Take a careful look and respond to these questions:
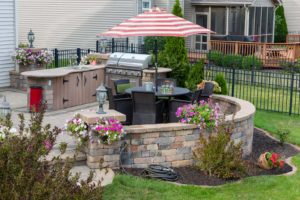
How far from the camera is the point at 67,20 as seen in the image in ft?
80.4

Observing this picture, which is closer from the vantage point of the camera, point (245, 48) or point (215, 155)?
point (215, 155)

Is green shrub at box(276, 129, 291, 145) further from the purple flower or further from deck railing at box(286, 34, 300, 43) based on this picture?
deck railing at box(286, 34, 300, 43)

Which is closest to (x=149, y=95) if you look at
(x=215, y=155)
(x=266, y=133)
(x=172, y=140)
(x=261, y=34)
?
(x=172, y=140)

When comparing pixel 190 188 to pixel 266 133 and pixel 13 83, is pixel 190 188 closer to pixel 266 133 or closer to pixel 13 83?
pixel 266 133

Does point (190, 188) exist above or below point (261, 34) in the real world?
below

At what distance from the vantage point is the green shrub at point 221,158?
305 inches

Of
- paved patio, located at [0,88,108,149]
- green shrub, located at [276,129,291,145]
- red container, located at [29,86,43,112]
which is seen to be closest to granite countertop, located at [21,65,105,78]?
red container, located at [29,86,43,112]

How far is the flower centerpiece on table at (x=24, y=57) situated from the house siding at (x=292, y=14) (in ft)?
66.1

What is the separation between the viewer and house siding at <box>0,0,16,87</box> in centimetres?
1459

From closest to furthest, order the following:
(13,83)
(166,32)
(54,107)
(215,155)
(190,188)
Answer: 1. (190,188)
2. (215,155)
3. (166,32)
4. (54,107)
5. (13,83)

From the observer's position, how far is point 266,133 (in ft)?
36.0

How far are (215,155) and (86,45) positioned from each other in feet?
58.6

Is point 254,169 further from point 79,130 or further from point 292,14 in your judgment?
point 292,14

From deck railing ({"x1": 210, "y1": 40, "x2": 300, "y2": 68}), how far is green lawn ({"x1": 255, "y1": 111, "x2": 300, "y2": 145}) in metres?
10.3
